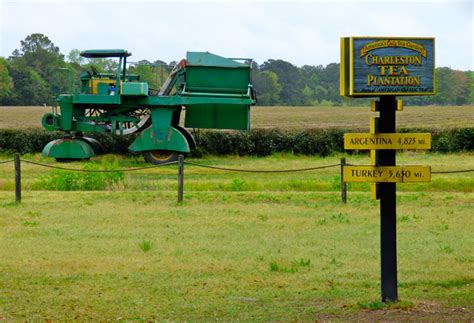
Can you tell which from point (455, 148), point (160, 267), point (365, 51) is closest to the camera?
point (365, 51)

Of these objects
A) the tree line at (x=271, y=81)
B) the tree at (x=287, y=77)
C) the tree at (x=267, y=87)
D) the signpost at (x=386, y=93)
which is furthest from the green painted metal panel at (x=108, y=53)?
the tree at (x=287, y=77)

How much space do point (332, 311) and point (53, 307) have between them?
10.5 feet

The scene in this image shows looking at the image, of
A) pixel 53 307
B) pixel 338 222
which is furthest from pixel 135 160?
pixel 53 307

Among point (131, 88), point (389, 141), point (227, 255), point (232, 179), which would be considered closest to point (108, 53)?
point (131, 88)

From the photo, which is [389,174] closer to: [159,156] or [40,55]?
[159,156]

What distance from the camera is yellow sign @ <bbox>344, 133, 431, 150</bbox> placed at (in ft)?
33.1

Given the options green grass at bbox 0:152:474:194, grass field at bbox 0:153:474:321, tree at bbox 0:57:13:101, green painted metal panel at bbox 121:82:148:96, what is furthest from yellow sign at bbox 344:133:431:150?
tree at bbox 0:57:13:101

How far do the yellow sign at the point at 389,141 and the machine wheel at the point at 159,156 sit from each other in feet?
80.9

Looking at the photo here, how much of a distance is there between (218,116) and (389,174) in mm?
24603

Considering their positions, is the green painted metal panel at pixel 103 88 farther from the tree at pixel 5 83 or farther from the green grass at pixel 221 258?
the tree at pixel 5 83

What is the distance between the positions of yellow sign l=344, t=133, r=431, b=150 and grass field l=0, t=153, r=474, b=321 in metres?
1.75

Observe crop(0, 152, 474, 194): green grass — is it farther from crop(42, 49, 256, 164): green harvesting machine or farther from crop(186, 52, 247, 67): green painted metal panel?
crop(186, 52, 247, 67): green painted metal panel

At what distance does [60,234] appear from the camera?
16.9 m

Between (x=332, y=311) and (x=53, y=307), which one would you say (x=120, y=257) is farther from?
(x=332, y=311)
